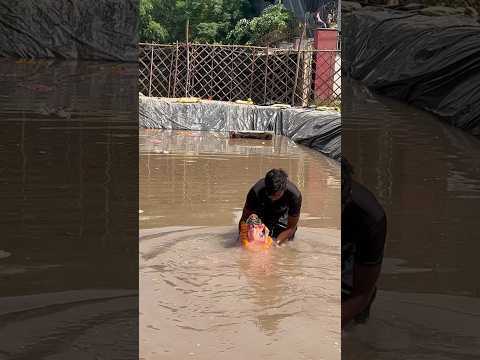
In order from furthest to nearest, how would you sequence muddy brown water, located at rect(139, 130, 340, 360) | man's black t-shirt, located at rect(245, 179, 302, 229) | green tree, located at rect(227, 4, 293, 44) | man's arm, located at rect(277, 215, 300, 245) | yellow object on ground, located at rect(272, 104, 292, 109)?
green tree, located at rect(227, 4, 293, 44), yellow object on ground, located at rect(272, 104, 292, 109), man's arm, located at rect(277, 215, 300, 245), man's black t-shirt, located at rect(245, 179, 302, 229), muddy brown water, located at rect(139, 130, 340, 360)

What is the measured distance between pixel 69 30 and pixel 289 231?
3.17m

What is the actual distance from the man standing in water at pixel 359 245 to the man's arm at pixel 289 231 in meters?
3.37

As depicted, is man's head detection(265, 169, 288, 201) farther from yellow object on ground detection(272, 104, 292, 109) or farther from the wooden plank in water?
yellow object on ground detection(272, 104, 292, 109)

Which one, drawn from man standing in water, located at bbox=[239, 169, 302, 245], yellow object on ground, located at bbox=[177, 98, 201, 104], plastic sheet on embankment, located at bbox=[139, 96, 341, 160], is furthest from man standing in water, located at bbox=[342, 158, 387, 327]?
yellow object on ground, located at bbox=[177, 98, 201, 104]

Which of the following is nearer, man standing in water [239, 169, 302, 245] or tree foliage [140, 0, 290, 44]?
man standing in water [239, 169, 302, 245]

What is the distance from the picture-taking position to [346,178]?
79cm

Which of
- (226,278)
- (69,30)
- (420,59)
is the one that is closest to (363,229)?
(420,59)

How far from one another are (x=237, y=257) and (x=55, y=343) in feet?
8.96

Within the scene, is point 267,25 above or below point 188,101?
above

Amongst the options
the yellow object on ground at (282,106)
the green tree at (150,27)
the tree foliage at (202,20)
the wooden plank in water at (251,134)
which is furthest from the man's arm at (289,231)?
the green tree at (150,27)

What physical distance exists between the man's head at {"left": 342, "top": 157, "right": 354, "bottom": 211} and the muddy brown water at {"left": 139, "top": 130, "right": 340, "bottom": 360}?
1.78 m

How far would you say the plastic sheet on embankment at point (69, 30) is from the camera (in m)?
1.14

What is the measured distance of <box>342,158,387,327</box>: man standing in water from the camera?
2.54 ft

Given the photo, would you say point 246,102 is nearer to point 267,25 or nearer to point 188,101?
point 188,101
